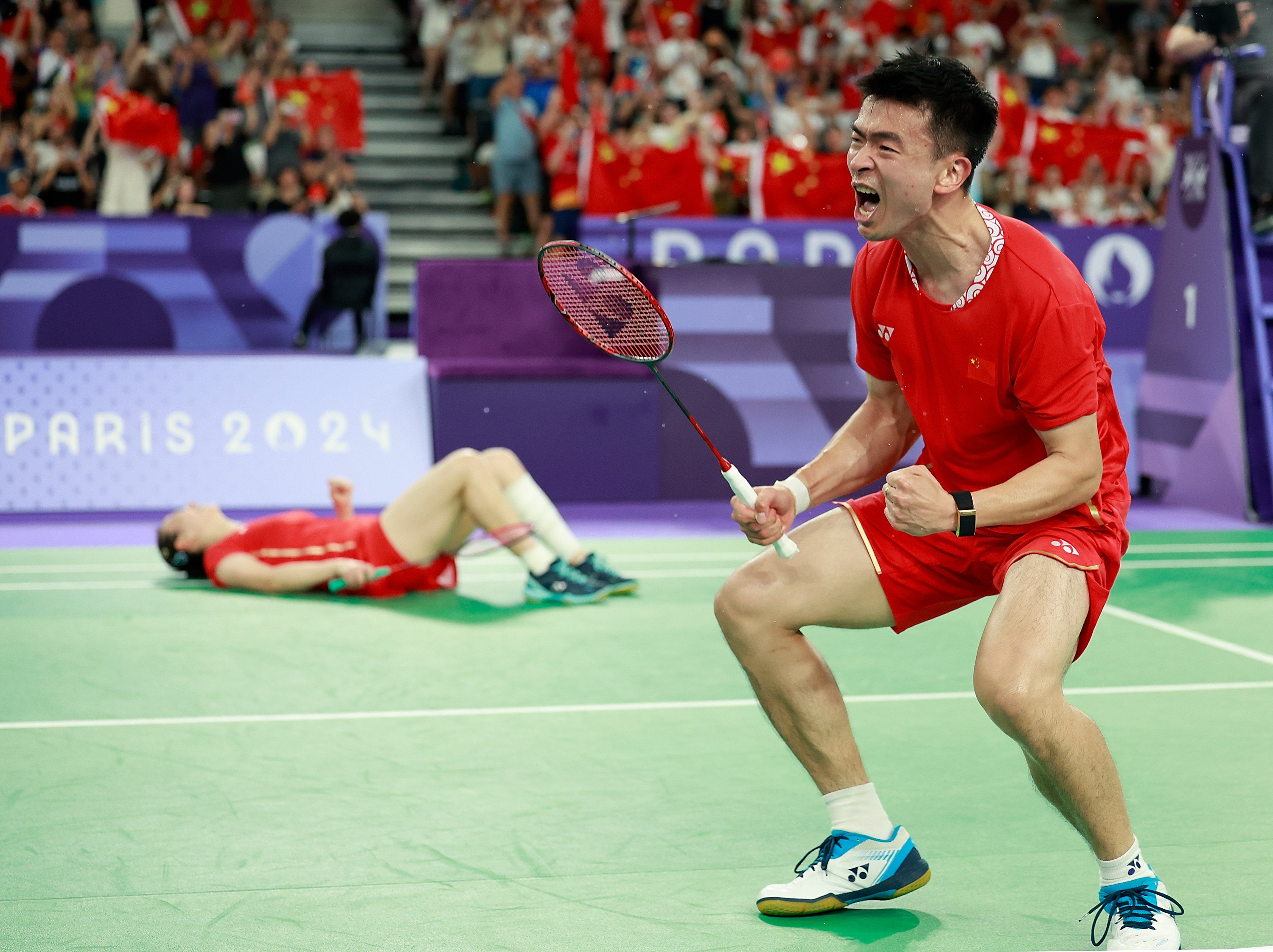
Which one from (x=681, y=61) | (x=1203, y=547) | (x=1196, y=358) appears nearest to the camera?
(x=1203, y=547)

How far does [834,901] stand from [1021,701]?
2.26ft

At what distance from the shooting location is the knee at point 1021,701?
2709 mm

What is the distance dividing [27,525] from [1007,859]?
6794mm

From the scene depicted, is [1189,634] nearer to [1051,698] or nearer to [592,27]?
[1051,698]

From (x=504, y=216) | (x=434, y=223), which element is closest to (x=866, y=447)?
(x=504, y=216)

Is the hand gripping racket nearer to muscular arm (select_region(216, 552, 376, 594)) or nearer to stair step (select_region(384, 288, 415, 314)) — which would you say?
muscular arm (select_region(216, 552, 376, 594))

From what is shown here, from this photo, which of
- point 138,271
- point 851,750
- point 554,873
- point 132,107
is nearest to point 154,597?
point 554,873

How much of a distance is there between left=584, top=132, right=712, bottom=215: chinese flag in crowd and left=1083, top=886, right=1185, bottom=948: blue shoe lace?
9603mm

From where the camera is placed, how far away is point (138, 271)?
37.1 feet

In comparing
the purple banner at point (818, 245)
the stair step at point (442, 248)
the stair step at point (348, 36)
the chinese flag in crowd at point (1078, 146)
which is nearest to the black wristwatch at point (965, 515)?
the purple banner at point (818, 245)

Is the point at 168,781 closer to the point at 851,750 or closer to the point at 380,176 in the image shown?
the point at 851,750

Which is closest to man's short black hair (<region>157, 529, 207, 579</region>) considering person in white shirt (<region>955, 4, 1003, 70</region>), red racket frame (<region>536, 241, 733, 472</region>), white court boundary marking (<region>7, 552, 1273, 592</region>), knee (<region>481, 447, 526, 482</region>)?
white court boundary marking (<region>7, 552, 1273, 592</region>)

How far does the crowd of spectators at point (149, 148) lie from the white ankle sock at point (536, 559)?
634 cm

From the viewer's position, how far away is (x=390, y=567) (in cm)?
633
